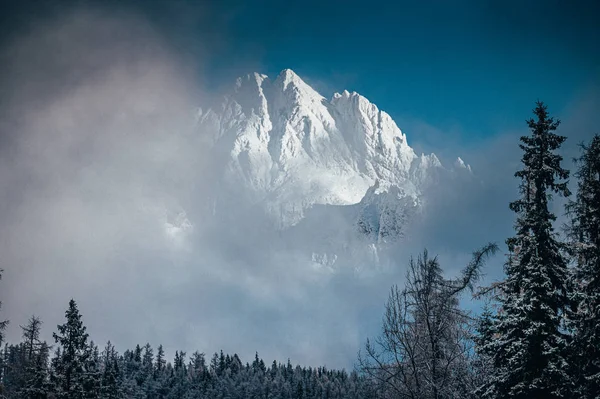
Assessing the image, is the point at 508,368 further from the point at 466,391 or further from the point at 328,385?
the point at 328,385

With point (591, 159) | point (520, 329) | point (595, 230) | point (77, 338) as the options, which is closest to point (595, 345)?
point (520, 329)

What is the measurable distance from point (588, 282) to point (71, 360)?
1310 inches

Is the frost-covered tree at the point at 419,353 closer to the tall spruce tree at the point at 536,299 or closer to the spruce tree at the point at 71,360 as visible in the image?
the tall spruce tree at the point at 536,299

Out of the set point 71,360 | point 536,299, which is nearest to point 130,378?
point 71,360

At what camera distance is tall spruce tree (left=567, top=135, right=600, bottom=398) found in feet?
59.9

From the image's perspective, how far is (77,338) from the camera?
119 ft

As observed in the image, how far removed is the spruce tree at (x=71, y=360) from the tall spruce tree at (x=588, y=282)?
1256 inches

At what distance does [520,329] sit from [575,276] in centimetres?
298

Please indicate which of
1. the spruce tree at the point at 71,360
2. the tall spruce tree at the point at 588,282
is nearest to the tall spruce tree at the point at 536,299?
the tall spruce tree at the point at 588,282

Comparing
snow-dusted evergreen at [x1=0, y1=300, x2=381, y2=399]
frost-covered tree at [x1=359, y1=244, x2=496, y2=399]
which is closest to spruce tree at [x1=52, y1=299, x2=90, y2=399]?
snow-dusted evergreen at [x1=0, y1=300, x2=381, y2=399]

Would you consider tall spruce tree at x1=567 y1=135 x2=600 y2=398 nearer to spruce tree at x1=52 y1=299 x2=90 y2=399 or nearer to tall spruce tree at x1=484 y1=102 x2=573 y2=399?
tall spruce tree at x1=484 y1=102 x2=573 y2=399

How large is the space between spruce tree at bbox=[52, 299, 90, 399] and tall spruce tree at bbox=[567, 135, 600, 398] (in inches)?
1256

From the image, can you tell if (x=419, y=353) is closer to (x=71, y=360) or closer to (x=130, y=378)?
(x=71, y=360)

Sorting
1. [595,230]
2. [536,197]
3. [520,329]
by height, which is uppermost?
[536,197]
